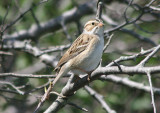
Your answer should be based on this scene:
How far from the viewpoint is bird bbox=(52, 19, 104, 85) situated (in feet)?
13.9

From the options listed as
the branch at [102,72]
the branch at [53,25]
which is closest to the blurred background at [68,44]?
the branch at [53,25]

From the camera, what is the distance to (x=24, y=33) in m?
6.51

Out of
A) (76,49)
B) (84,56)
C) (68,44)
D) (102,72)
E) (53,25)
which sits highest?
(53,25)

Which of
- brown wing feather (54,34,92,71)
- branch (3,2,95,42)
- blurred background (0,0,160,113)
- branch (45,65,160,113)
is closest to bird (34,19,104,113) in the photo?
brown wing feather (54,34,92,71)

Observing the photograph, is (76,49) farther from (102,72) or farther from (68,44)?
(102,72)

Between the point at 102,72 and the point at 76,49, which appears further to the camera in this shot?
the point at 76,49

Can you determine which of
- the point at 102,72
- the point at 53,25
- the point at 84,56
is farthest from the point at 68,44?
the point at 102,72

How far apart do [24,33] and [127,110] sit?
2663 mm

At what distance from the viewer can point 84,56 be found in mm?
4379

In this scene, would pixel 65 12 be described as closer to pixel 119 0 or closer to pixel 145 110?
pixel 119 0

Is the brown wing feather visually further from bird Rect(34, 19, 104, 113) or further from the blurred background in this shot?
the blurred background

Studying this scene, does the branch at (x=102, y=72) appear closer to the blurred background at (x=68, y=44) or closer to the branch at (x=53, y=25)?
the blurred background at (x=68, y=44)

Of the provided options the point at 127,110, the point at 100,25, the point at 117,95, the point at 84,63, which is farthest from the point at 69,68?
the point at 127,110

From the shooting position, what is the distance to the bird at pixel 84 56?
13.9 feet
